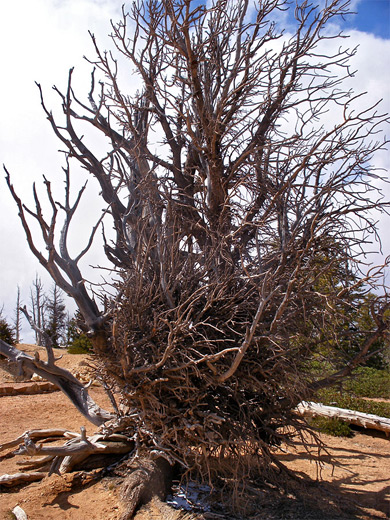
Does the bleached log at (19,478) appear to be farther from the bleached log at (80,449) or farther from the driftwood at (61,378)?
the driftwood at (61,378)

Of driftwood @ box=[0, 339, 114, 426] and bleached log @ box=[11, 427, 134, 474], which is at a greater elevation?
driftwood @ box=[0, 339, 114, 426]

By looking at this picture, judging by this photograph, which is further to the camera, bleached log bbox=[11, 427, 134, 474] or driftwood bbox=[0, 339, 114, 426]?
driftwood bbox=[0, 339, 114, 426]

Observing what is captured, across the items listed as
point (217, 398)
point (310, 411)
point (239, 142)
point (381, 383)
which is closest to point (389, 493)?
point (217, 398)

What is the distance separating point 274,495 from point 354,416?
4.73 meters

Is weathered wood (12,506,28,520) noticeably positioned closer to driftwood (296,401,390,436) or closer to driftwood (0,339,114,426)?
driftwood (0,339,114,426)

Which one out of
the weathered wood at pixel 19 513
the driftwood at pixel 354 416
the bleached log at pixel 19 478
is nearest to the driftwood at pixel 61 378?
the bleached log at pixel 19 478

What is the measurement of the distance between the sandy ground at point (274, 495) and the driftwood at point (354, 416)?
426 mm

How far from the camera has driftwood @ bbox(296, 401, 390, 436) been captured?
360 inches

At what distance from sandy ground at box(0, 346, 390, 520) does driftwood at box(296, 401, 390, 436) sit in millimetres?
426

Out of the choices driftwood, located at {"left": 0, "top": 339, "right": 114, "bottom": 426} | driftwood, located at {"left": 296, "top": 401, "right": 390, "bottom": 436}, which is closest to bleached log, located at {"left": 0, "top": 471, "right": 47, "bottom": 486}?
driftwood, located at {"left": 0, "top": 339, "right": 114, "bottom": 426}

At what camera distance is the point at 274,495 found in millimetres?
5508

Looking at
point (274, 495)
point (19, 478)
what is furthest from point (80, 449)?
point (274, 495)

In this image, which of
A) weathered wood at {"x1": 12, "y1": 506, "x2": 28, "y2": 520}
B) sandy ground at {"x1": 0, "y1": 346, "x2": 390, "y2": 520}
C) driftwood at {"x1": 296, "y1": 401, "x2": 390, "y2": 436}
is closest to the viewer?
weathered wood at {"x1": 12, "y1": 506, "x2": 28, "y2": 520}

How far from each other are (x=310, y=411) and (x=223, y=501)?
5193mm
